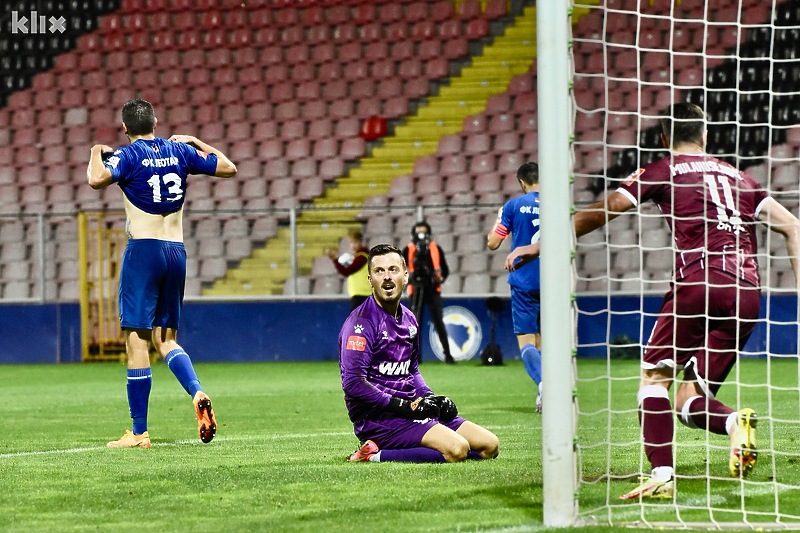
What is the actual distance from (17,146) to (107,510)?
1700 cm

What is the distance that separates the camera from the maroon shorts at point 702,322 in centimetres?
536

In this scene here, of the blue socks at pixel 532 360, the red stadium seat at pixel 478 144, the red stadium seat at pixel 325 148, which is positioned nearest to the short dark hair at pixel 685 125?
the blue socks at pixel 532 360

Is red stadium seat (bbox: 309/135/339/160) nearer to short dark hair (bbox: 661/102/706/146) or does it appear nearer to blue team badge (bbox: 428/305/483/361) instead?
blue team badge (bbox: 428/305/483/361)

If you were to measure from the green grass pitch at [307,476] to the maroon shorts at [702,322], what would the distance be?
0.26 meters

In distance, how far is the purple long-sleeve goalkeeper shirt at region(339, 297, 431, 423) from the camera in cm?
632

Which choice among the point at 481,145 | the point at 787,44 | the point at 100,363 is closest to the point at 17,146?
the point at 100,363

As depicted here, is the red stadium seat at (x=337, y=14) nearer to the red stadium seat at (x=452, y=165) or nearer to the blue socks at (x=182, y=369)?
the red stadium seat at (x=452, y=165)

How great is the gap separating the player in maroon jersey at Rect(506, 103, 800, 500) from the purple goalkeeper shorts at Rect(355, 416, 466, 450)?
118cm

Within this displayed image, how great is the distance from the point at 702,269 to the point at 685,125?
606 millimetres

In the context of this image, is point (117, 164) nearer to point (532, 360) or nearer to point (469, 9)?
point (532, 360)

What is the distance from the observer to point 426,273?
54.3ft

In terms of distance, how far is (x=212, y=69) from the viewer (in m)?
21.2

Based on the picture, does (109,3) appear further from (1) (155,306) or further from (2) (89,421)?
(1) (155,306)

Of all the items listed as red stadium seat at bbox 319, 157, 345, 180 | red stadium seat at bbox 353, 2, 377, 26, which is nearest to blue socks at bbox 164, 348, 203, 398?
red stadium seat at bbox 319, 157, 345, 180
